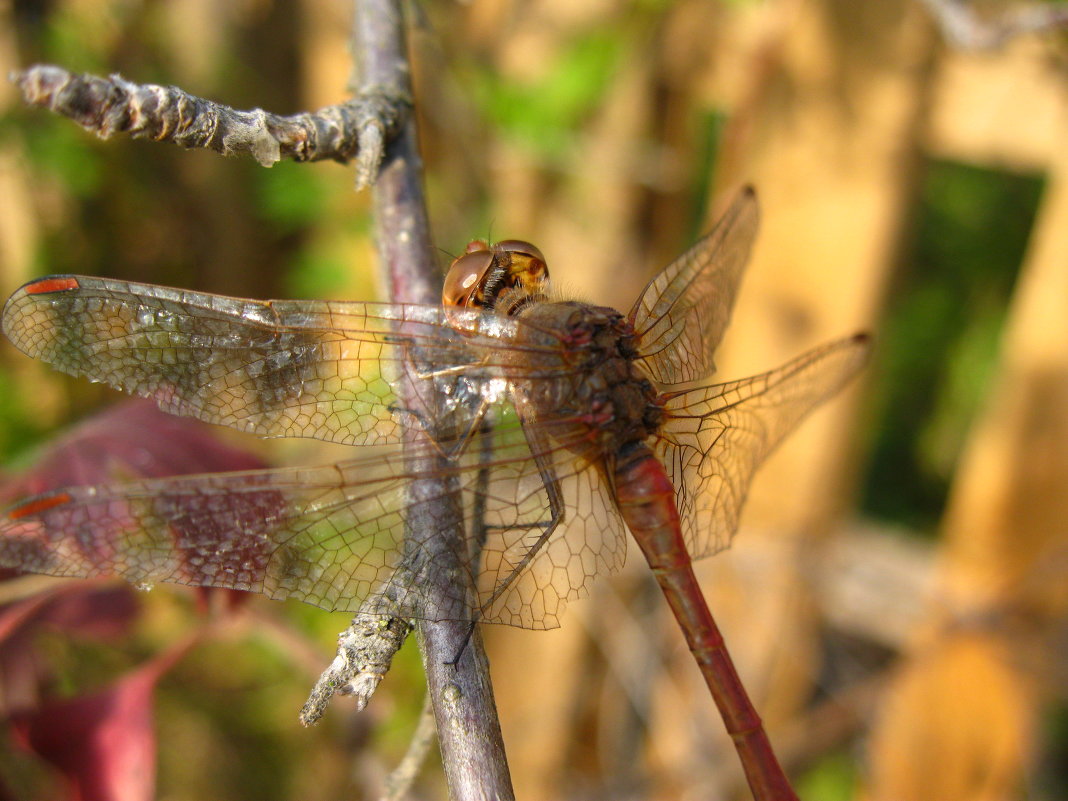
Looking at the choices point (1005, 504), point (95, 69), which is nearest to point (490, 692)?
point (1005, 504)

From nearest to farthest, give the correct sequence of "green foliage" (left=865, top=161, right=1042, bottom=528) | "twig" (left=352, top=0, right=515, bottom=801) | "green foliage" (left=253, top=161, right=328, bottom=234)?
1. "twig" (left=352, top=0, right=515, bottom=801)
2. "green foliage" (left=253, top=161, right=328, bottom=234)
3. "green foliage" (left=865, top=161, right=1042, bottom=528)

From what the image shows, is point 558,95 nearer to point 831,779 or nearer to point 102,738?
point 102,738

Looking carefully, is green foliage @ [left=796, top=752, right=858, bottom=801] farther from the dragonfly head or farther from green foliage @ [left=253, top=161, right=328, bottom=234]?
green foliage @ [left=253, top=161, right=328, bottom=234]

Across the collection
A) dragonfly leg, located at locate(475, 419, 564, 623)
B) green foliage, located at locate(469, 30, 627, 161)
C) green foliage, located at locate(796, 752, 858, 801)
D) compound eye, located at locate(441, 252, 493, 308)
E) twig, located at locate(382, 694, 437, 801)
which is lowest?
green foliage, located at locate(796, 752, 858, 801)

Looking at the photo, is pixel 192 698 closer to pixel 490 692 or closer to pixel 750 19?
pixel 490 692

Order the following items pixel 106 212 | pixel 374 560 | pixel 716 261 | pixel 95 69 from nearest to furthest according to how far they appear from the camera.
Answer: pixel 374 560, pixel 716 261, pixel 95 69, pixel 106 212

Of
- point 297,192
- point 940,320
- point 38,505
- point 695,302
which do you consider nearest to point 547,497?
point 695,302

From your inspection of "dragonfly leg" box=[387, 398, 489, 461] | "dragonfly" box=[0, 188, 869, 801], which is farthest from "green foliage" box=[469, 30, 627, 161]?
"dragonfly leg" box=[387, 398, 489, 461]
